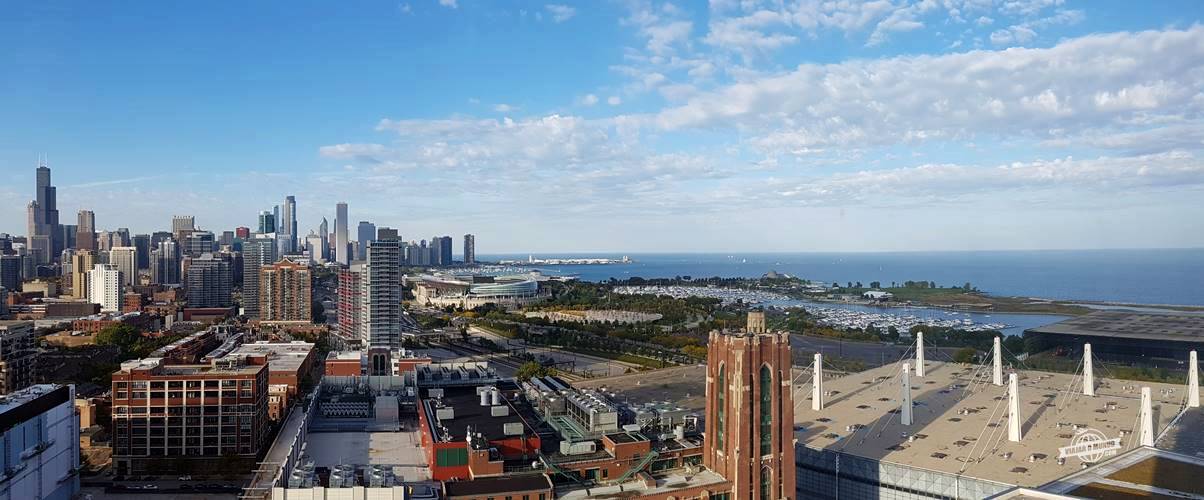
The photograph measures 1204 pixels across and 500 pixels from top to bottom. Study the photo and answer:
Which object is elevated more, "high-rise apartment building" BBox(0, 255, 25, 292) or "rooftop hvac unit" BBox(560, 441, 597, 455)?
"high-rise apartment building" BBox(0, 255, 25, 292)

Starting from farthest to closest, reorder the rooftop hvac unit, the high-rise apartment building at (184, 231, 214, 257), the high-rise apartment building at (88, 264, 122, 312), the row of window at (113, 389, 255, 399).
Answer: the high-rise apartment building at (184, 231, 214, 257), the high-rise apartment building at (88, 264, 122, 312), the row of window at (113, 389, 255, 399), the rooftop hvac unit

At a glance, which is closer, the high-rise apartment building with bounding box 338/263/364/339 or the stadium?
the high-rise apartment building with bounding box 338/263/364/339

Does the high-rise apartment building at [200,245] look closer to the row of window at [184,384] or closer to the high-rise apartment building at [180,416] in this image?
the high-rise apartment building at [180,416]

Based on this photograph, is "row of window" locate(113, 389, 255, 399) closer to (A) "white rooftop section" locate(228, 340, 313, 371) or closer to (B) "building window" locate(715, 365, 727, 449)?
(A) "white rooftop section" locate(228, 340, 313, 371)

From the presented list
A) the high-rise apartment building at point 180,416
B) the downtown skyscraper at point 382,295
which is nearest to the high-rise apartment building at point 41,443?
the high-rise apartment building at point 180,416

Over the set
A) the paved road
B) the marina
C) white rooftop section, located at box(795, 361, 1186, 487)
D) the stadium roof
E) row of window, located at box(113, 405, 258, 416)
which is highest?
the stadium roof

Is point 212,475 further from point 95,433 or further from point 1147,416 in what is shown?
point 1147,416

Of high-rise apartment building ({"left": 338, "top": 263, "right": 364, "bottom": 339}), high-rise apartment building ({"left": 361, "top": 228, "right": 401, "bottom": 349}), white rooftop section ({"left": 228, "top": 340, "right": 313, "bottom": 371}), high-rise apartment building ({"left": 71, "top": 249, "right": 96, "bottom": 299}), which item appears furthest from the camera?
high-rise apartment building ({"left": 71, "top": 249, "right": 96, "bottom": 299})

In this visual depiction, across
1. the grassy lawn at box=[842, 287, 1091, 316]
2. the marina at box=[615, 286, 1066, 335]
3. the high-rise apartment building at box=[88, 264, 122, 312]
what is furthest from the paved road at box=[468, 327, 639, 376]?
the grassy lawn at box=[842, 287, 1091, 316]
